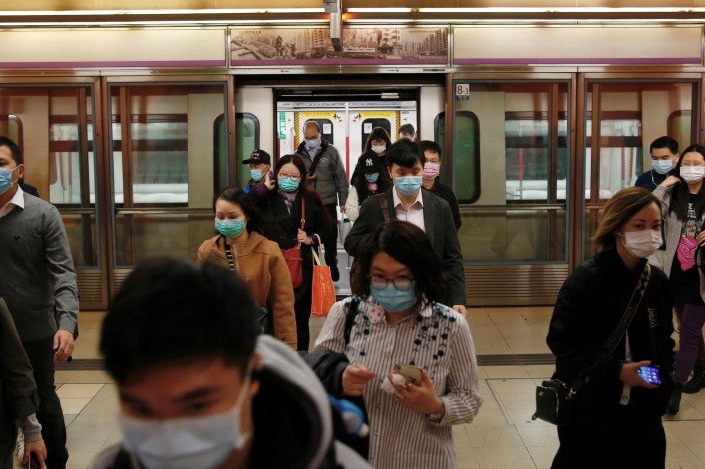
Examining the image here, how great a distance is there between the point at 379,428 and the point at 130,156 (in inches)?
272

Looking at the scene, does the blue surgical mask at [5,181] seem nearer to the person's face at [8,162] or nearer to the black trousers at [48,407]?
the person's face at [8,162]

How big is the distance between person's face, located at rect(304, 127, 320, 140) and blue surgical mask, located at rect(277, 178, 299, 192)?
294 centimetres

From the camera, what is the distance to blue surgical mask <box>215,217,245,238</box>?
4.12 m

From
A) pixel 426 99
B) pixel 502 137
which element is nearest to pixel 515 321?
pixel 502 137

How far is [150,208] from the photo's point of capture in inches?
344

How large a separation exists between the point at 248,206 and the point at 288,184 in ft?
5.30

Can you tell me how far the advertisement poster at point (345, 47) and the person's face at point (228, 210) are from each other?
472 centimetres

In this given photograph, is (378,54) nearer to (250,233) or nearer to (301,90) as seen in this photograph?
(301,90)

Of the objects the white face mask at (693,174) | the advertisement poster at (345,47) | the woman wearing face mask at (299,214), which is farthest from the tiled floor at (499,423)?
the advertisement poster at (345,47)

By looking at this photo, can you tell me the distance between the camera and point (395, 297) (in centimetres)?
247

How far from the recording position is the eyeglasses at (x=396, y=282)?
8.05 feet

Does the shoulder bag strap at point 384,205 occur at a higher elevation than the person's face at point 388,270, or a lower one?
higher

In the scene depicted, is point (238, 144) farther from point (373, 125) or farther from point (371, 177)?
point (371, 177)

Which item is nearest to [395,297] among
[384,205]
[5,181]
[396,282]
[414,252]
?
[396,282]
